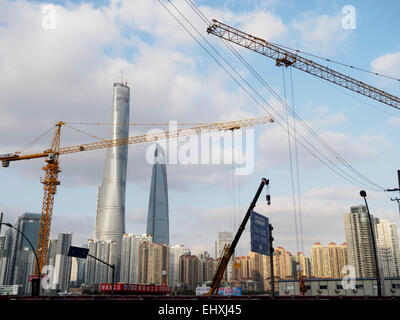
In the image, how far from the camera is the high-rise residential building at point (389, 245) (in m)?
149

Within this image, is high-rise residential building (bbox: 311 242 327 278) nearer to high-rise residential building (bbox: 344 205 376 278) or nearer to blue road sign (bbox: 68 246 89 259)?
high-rise residential building (bbox: 344 205 376 278)

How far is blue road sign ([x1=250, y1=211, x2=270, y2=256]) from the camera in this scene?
97.6 ft

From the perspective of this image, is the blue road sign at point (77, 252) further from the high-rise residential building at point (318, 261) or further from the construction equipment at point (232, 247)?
the high-rise residential building at point (318, 261)

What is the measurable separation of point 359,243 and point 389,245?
11.8m

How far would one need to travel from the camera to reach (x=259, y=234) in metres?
30.4

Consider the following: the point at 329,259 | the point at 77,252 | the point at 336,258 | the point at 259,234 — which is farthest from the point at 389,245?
the point at 77,252

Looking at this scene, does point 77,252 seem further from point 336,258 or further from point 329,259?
point 329,259

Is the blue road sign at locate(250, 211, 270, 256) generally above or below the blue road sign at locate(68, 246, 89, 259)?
above

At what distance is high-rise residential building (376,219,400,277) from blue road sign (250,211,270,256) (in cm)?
13834

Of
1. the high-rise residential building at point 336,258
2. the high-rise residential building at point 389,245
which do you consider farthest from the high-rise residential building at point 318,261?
the high-rise residential building at point 389,245

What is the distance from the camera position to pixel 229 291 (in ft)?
275

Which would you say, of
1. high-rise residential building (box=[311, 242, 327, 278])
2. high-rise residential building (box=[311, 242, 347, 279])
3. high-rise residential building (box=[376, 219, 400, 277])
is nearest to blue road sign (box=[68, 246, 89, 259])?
high-rise residential building (box=[376, 219, 400, 277])
